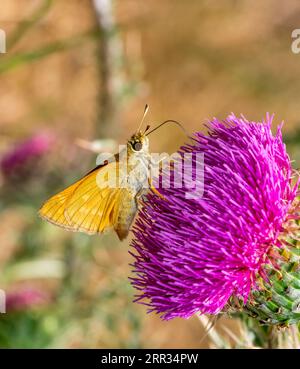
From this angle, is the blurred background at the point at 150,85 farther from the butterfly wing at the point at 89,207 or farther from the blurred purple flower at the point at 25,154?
the butterfly wing at the point at 89,207

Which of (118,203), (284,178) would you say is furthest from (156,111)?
(284,178)

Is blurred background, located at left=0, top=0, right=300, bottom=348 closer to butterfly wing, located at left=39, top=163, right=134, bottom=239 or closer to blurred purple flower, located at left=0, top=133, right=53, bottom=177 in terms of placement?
blurred purple flower, located at left=0, top=133, right=53, bottom=177

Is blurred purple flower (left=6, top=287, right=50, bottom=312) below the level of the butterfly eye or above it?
below

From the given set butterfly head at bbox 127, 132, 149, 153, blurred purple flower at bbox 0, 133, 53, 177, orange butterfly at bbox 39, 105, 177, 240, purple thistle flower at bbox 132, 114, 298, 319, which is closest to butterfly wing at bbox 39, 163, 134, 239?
orange butterfly at bbox 39, 105, 177, 240

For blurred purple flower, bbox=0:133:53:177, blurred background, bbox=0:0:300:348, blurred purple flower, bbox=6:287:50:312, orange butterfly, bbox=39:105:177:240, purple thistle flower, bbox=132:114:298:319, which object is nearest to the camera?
purple thistle flower, bbox=132:114:298:319

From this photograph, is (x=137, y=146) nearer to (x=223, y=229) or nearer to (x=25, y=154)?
(x=223, y=229)

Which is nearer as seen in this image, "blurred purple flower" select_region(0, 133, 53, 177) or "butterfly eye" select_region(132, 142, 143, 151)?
"butterfly eye" select_region(132, 142, 143, 151)

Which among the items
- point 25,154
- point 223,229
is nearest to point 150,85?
point 25,154
